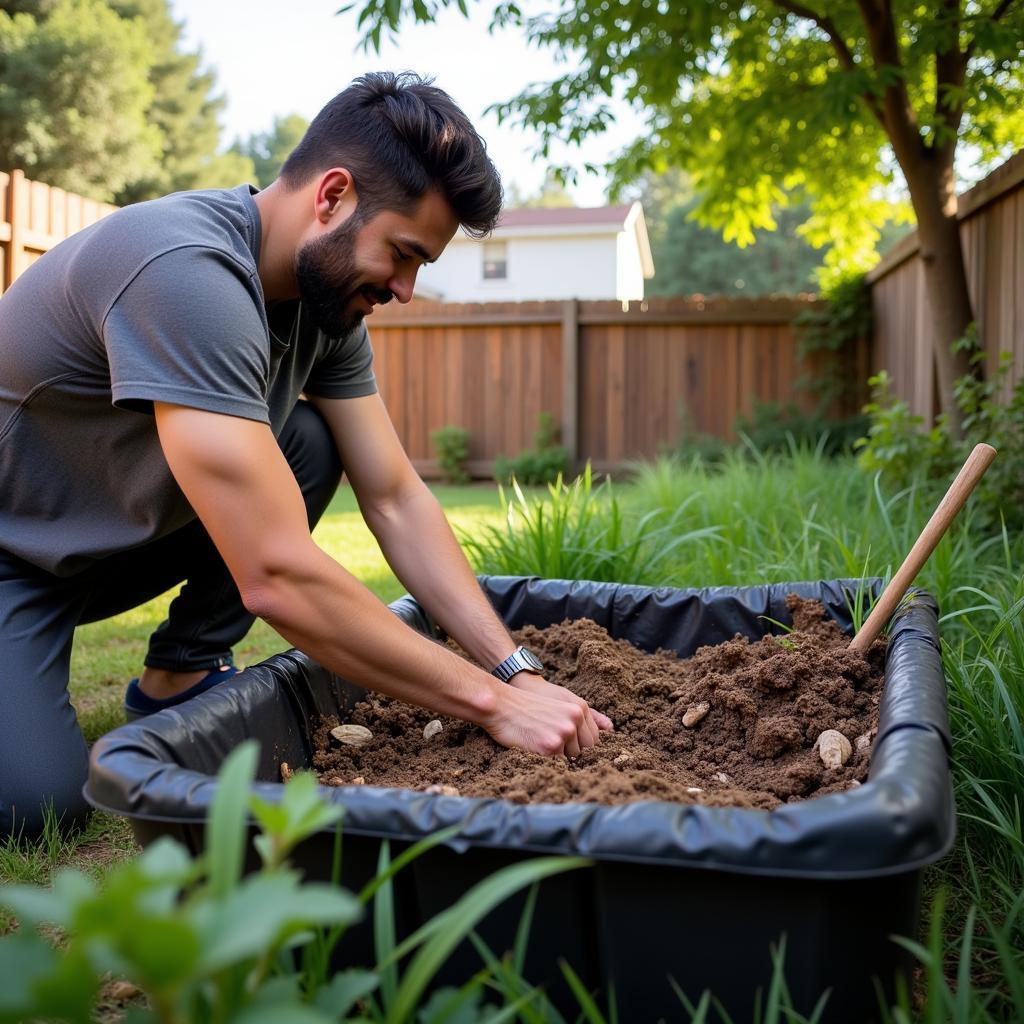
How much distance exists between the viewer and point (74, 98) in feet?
58.5

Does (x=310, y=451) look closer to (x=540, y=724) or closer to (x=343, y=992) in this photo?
(x=540, y=724)

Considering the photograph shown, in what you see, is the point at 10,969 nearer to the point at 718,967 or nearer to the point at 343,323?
the point at 718,967

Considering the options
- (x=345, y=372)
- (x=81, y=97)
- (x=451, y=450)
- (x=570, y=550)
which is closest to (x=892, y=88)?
(x=570, y=550)

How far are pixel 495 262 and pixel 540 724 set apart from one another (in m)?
19.9

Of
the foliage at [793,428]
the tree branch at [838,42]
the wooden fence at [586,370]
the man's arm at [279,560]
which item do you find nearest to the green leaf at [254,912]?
the man's arm at [279,560]

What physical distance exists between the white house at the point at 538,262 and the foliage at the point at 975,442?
16632mm

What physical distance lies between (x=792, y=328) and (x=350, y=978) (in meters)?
A: 7.71

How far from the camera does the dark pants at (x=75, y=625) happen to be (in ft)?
5.80

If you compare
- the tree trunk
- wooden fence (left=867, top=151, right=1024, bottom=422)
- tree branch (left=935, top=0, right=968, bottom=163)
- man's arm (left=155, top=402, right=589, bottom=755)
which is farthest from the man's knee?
tree branch (left=935, top=0, right=968, bottom=163)

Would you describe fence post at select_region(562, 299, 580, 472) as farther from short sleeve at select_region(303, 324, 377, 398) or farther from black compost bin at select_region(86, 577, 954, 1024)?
black compost bin at select_region(86, 577, 954, 1024)

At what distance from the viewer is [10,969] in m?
0.58

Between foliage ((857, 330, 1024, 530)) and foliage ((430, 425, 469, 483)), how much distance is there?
4768mm

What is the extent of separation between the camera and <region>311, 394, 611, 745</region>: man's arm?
1.96 metres

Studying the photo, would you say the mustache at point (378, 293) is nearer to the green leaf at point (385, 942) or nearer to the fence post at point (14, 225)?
the green leaf at point (385, 942)
